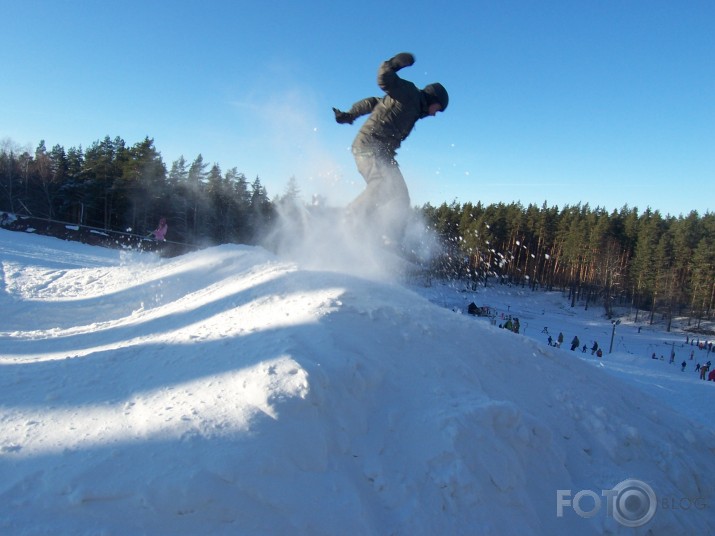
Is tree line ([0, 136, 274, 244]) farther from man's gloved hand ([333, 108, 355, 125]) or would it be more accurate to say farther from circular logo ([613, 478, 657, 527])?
circular logo ([613, 478, 657, 527])

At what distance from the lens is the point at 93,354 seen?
4.58m

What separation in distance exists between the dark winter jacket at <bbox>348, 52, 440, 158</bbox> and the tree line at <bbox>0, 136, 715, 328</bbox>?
19328 mm

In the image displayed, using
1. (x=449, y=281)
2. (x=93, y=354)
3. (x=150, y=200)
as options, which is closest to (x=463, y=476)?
(x=93, y=354)

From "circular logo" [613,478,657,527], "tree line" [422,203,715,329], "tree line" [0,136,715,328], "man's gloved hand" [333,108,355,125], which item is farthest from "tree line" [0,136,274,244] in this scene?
"circular logo" [613,478,657,527]

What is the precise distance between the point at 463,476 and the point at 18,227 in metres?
31.4

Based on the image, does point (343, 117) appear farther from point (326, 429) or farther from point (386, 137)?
point (326, 429)

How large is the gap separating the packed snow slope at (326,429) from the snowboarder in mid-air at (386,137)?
2.79 meters

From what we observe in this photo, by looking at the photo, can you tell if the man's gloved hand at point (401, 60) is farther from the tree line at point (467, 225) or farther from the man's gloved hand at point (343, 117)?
the tree line at point (467, 225)

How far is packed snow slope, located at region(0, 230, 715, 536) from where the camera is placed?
251 cm

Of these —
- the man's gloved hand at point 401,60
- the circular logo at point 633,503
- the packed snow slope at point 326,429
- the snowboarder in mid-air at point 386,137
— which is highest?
the man's gloved hand at point 401,60

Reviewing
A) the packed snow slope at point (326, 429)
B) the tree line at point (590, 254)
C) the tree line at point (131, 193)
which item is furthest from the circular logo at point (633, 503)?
the tree line at point (590, 254)

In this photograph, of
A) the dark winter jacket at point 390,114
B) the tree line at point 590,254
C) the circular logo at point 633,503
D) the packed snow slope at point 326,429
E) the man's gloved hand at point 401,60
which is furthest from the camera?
the tree line at point 590,254

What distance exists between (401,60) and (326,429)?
616 cm

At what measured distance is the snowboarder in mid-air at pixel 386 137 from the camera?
7.82 metres
